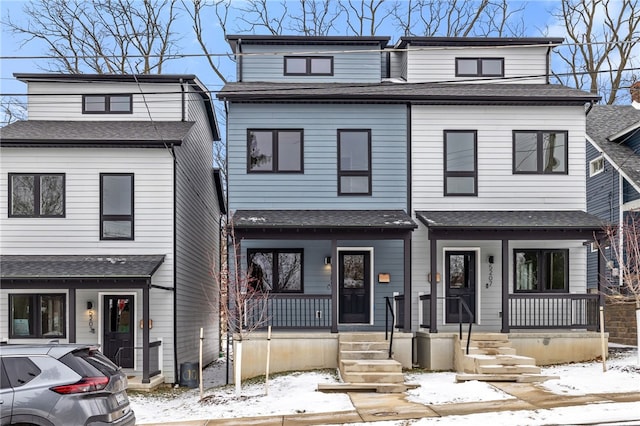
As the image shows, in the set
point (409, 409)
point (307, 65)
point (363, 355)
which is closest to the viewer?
point (409, 409)


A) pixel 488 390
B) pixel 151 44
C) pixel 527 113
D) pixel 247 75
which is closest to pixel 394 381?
pixel 488 390

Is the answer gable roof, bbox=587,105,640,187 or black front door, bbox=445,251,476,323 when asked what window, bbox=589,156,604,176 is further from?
black front door, bbox=445,251,476,323

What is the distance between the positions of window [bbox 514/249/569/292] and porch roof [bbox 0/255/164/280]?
32.5ft

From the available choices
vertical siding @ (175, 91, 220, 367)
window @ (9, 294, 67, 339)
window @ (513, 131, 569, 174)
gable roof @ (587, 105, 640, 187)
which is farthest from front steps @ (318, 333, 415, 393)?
gable roof @ (587, 105, 640, 187)

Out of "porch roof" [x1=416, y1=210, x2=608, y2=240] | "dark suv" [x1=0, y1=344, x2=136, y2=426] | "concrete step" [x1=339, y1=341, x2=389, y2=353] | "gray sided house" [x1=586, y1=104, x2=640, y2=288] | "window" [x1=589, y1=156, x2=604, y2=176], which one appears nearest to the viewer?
"dark suv" [x1=0, y1=344, x2=136, y2=426]

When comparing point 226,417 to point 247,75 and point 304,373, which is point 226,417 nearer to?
point 304,373

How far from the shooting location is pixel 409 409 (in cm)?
1177

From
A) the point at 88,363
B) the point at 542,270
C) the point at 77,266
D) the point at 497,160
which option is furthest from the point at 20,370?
the point at 542,270

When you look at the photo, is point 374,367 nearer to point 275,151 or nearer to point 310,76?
point 275,151

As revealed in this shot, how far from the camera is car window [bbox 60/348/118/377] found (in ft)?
26.7

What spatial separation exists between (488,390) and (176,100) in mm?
12992

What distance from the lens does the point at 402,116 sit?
18172 mm

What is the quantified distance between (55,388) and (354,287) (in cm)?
1101

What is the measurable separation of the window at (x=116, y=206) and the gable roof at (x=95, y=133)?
999mm
